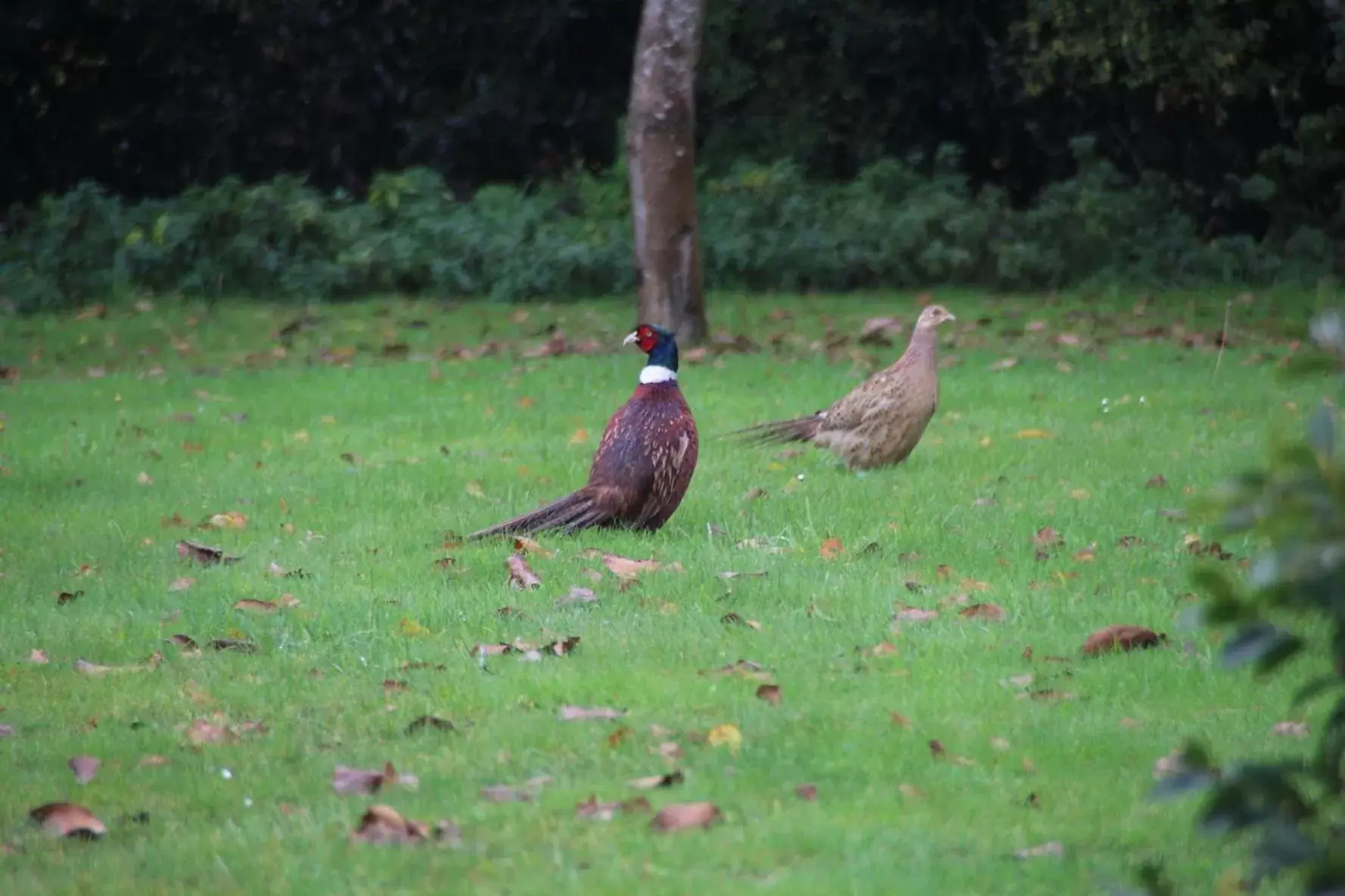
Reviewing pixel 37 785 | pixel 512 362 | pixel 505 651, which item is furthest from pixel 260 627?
pixel 512 362

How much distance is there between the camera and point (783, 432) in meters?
10.9

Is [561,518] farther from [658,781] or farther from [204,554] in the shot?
[658,781]

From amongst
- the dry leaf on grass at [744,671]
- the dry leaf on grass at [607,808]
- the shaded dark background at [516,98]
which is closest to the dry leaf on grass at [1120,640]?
the dry leaf on grass at [744,671]

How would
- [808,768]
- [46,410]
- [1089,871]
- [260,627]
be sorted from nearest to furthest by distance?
[1089,871], [808,768], [260,627], [46,410]

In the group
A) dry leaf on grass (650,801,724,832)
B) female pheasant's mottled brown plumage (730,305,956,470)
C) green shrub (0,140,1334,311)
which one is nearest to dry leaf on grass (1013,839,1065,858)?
dry leaf on grass (650,801,724,832)

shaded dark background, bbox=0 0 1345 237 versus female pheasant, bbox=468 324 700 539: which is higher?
shaded dark background, bbox=0 0 1345 237

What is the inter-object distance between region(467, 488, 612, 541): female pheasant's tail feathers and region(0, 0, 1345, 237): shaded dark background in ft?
45.6

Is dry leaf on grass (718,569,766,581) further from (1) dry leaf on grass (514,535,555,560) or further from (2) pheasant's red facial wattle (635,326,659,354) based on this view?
(2) pheasant's red facial wattle (635,326,659,354)

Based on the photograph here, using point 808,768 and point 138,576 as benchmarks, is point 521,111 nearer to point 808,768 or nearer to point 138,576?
point 138,576

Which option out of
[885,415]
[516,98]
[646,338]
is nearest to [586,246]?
[516,98]

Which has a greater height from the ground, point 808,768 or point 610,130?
point 610,130

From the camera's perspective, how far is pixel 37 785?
515 centimetres

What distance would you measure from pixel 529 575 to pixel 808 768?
2.52 m

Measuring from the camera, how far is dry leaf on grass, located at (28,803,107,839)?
4.76m
